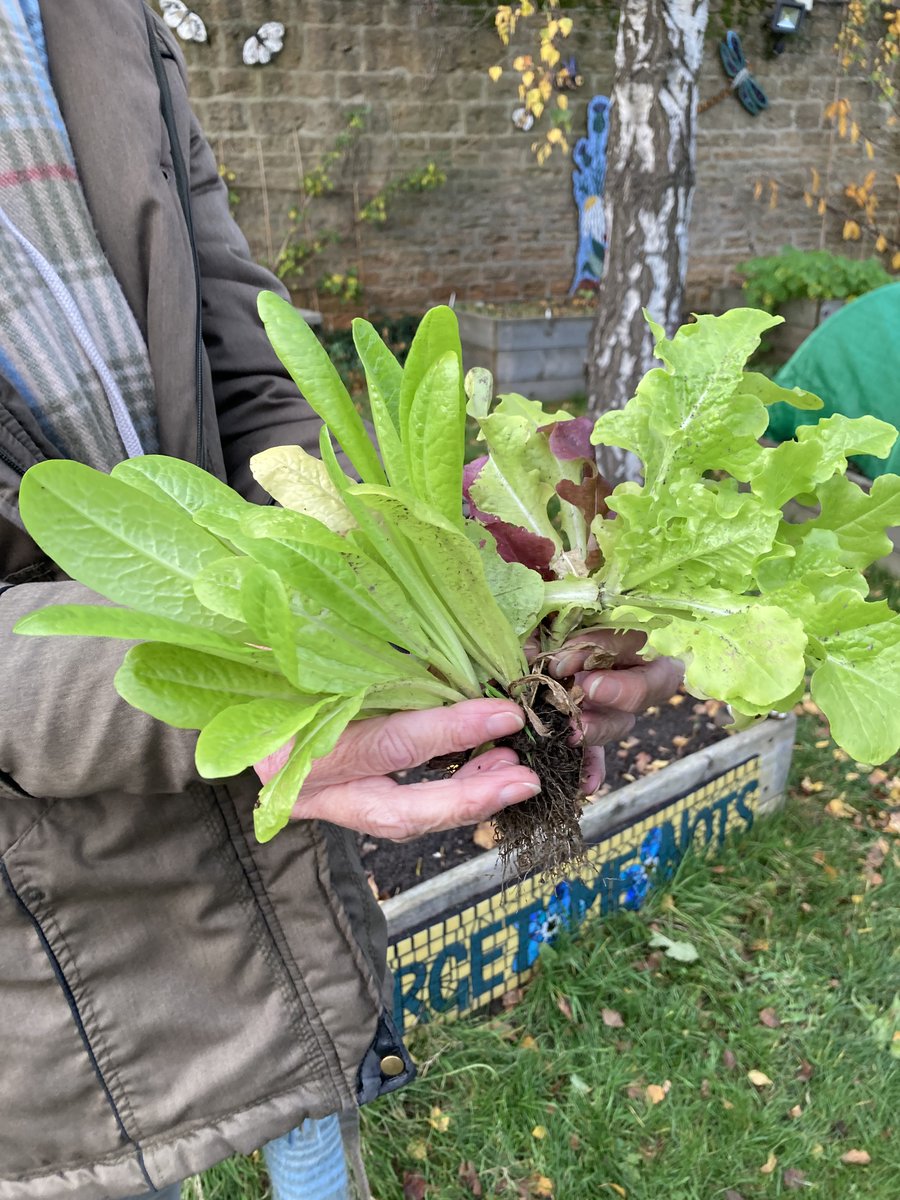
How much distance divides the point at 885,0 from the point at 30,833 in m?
8.46

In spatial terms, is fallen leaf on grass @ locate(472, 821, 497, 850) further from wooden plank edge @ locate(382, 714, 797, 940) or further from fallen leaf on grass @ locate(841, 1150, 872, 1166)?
fallen leaf on grass @ locate(841, 1150, 872, 1166)

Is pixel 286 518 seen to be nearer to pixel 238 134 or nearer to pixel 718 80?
pixel 238 134

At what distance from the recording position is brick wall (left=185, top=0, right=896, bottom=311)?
5895 millimetres

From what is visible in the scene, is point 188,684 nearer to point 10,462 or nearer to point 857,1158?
point 10,462

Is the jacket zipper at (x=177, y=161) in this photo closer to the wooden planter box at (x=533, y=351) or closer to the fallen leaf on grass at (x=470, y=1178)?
the fallen leaf on grass at (x=470, y=1178)

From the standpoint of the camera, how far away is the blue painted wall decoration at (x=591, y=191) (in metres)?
6.80

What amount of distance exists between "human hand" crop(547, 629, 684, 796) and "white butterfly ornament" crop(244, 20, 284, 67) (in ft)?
19.7

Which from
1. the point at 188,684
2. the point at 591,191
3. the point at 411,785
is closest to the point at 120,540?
the point at 188,684

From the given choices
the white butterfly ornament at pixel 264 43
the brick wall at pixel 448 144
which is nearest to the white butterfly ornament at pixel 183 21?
the brick wall at pixel 448 144

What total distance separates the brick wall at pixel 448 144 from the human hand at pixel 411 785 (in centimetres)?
604

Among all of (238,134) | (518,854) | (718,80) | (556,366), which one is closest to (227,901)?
(518,854)

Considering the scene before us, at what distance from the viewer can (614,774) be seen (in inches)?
116

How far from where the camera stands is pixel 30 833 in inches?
39.3

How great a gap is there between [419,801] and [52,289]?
0.78 metres
